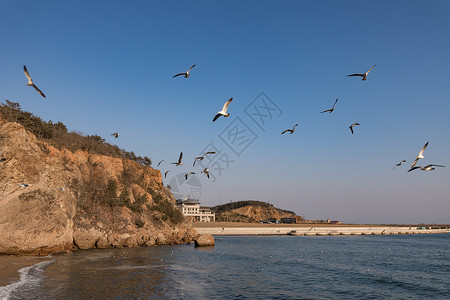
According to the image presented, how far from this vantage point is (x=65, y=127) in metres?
57.2

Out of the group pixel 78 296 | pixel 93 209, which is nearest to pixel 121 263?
pixel 78 296

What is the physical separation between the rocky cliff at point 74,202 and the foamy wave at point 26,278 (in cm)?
634

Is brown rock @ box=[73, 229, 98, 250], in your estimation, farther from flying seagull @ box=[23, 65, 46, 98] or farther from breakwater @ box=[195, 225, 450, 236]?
breakwater @ box=[195, 225, 450, 236]

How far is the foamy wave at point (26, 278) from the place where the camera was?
56.1 feet

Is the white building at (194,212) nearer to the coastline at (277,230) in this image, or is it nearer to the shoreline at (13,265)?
the coastline at (277,230)

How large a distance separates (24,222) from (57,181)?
8051mm

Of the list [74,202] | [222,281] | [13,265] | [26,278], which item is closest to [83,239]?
[74,202]

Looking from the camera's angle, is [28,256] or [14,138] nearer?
[28,256]

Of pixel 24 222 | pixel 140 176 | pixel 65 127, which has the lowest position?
pixel 24 222

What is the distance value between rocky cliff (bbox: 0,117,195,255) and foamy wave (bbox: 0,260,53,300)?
6.34 metres

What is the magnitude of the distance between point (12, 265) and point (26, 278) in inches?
241

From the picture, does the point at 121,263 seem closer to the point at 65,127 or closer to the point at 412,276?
the point at 412,276

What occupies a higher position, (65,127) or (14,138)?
(65,127)

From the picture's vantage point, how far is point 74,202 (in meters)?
42.2
